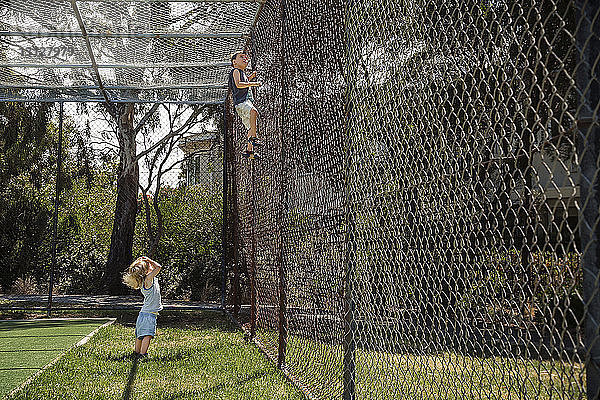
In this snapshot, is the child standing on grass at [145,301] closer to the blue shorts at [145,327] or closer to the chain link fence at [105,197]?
the blue shorts at [145,327]

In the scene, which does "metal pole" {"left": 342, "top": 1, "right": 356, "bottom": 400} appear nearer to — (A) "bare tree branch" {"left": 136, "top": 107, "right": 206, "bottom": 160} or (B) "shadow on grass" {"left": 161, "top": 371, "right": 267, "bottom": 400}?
(B) "shadow on grass" {"left": 161, "top": 371, "right": 267, "bottom": 400}

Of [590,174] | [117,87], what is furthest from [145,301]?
[590,174]

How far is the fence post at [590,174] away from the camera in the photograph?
1235mm

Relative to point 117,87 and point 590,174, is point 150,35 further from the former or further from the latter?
point 590,174

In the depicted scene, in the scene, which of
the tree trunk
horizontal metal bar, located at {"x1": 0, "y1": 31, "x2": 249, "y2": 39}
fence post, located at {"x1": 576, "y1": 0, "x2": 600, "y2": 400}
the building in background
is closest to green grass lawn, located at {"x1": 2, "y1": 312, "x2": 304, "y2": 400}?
fence post, located at {"x1": 576, "y1": 0, "x2": 600, "y2": 400}

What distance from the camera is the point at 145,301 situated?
621 cm

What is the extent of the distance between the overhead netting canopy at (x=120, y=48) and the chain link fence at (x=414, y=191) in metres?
2.08

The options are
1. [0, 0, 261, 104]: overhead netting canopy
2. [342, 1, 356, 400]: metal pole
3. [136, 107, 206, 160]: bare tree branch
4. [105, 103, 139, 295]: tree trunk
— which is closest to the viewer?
[342, 1, 356, 400]: metal pole

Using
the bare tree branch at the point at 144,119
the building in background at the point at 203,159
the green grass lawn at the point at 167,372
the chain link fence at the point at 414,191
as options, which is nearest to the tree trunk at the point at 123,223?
the bare tree branch at the point at 144,119

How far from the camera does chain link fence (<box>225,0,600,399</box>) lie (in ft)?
6.21

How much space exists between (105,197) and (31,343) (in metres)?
7.01

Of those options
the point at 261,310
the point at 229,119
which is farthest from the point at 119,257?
the point at 261,310

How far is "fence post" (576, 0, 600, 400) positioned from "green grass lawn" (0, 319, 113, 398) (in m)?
4.02

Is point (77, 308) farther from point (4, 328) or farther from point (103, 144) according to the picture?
point (103, 144)
